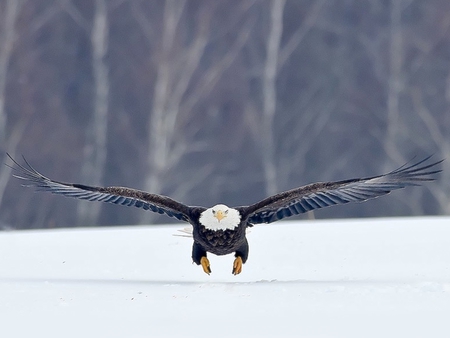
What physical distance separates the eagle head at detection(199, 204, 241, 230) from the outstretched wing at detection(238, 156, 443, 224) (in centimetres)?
15

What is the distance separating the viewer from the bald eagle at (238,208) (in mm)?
7293

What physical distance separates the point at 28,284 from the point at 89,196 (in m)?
1.35

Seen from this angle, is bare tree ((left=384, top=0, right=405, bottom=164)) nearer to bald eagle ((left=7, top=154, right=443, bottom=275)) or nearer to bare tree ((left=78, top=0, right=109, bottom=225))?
bare tree ((left=78, top=0, right=109, bottom=225))

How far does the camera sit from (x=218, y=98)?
20.6 meters

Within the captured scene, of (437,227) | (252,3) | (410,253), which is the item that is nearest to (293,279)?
(410,253)

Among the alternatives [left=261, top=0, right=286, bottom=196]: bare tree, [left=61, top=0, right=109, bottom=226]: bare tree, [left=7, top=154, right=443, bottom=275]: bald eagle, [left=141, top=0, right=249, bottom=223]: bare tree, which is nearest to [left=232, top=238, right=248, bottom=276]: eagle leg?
[left=7, top=154, right=443, bottom=275]: bald eagle

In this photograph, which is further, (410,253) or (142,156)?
(142,156)

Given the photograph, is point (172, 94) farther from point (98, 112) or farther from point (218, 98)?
point (218, 98)

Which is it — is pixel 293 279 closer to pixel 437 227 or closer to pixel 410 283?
pixel 410 283

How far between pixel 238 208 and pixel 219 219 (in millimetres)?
367

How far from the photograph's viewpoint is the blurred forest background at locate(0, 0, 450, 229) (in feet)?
63.5

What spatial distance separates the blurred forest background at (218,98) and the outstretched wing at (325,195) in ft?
36.2

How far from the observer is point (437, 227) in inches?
359

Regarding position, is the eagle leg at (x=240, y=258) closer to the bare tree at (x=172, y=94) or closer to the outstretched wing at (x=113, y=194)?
the outstretched wing at (x=113, y=194)
